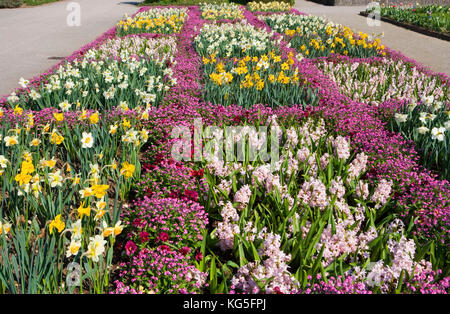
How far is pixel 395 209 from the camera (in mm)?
3197

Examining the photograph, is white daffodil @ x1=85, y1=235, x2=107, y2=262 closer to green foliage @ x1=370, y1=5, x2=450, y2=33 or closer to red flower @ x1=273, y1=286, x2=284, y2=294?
red flower @ x1=273, y1=286, x2=284, y2=294

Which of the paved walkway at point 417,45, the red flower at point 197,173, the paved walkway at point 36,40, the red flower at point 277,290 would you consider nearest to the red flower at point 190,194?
the red flower at point 197,173

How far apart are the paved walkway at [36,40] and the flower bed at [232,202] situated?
3.71 m

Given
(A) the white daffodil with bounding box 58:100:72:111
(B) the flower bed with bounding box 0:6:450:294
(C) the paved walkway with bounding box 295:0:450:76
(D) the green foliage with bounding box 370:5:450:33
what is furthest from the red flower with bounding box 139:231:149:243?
(D) the green foliage with bounding box 370:5:450:33

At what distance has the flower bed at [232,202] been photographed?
2277 millimetres

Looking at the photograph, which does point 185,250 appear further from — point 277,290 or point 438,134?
point 438,134

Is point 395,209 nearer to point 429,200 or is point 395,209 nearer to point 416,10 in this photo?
point 429,200

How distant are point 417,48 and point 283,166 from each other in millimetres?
10319

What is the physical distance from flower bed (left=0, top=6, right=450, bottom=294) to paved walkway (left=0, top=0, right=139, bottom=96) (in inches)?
146

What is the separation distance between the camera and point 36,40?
11922 millimetres

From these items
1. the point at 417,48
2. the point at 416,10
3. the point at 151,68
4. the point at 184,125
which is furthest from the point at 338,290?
the point at 416,10

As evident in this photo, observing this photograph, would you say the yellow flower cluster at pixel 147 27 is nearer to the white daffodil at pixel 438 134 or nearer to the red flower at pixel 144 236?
the white daffodil at pixel 438 134

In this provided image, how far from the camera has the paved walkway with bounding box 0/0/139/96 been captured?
27.2 ft

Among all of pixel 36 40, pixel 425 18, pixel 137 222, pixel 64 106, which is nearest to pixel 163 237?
pixel 137 222
